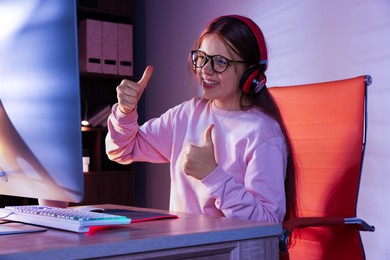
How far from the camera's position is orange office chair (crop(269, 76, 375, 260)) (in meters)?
1.51

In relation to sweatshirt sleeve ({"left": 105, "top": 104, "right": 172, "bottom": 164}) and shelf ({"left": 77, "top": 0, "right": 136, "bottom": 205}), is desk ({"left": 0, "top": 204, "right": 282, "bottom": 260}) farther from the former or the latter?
shelf ({"left": 77, "top": 0, "right": 136, "bottom": 205})

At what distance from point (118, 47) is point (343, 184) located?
2586 mm

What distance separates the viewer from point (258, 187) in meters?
1.34

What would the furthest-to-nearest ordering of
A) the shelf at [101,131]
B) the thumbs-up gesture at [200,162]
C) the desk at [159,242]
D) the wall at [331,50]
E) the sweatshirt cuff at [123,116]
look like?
the shelf at [101,131]
the wall at [331,50]
the sweatshirt cuff at [123,116]
the thumbs-up gesture at [200,162]
the desk at [159,242]

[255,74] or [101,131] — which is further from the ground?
[255,74]

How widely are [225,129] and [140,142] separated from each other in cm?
30

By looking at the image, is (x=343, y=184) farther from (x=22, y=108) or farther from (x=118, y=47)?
(x=118, y=47)

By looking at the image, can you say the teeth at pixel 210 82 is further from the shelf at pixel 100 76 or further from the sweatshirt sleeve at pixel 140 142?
the shelf at pixel 100 76

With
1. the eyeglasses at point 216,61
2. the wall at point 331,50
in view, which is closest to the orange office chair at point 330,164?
the eyeglasses at point 216,61

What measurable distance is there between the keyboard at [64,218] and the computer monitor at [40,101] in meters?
0.04

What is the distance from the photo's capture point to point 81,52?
3.77 m

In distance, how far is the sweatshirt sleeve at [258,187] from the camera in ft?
4.02

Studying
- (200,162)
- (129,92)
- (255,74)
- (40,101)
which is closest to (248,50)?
(255,74)

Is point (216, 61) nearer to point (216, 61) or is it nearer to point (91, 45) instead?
point (216, 61)
